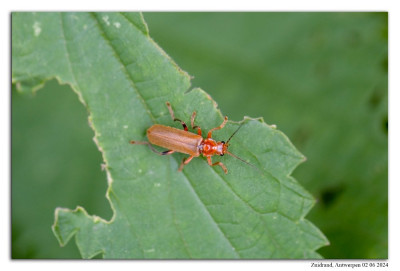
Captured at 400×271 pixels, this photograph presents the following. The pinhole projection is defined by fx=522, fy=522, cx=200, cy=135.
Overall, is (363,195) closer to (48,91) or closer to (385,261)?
(385,261)

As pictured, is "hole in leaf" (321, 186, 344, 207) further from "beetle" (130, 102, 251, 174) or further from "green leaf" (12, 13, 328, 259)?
"beetle" (130, 102, 251, 174)

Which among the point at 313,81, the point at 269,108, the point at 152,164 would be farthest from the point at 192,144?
the point at 313,81

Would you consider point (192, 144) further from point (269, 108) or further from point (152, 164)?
point (269, 108)

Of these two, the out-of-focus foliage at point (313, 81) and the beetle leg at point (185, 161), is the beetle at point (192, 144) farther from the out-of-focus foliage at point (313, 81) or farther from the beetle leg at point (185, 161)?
the out-of-focus foliage at point (313, 81)

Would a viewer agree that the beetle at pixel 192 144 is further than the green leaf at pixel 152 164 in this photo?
Yes

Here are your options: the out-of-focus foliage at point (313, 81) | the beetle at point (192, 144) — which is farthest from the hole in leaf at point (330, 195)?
the beetle at point (192, 144)
